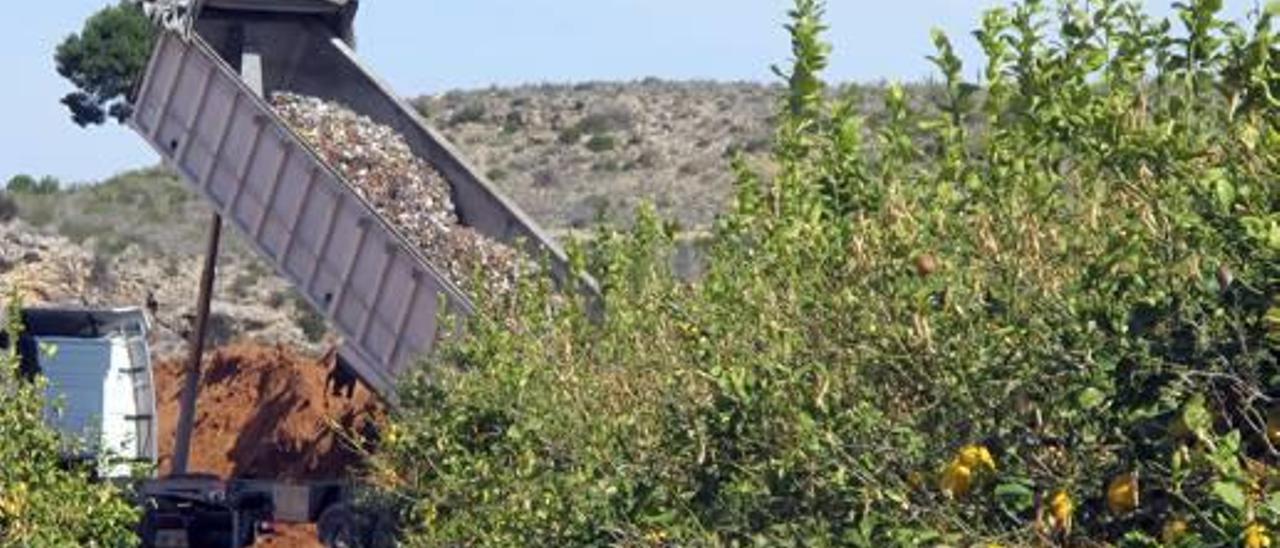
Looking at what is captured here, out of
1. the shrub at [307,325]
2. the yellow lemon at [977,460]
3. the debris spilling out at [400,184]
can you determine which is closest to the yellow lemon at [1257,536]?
the yellow lemon at [977,460]

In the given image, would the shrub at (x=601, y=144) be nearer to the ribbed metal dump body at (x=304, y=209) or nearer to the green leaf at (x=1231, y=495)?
the ribbed metal dump body at (x=304, y=209)

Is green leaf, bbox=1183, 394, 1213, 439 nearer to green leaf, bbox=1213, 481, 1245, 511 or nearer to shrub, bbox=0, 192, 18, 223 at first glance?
green leaf, bbox=1213, 481, 1245, 511

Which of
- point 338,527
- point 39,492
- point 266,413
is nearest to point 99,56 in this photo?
point 266,413

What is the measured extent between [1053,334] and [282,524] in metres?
19.9

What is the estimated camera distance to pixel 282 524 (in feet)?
88.3

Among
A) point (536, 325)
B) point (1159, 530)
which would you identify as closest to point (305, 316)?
point (536, 325)

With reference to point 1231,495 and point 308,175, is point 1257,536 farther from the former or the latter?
point 308,175

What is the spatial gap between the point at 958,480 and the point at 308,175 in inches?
614

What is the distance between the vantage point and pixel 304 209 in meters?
22.5

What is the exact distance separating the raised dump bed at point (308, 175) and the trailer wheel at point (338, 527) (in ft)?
7.03

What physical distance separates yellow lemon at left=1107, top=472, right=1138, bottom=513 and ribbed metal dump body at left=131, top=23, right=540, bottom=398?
14007 mm

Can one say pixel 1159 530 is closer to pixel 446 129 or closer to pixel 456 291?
pixel 456 291

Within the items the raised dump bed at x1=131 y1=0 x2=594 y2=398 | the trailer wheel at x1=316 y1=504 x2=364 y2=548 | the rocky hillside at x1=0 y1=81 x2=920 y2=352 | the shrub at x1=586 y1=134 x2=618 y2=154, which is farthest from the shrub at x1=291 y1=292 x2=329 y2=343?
the shrub at x1=586 y1=134 x2=618 y2=154

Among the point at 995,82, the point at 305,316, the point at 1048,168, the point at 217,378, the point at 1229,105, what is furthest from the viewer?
the point at 305,316
